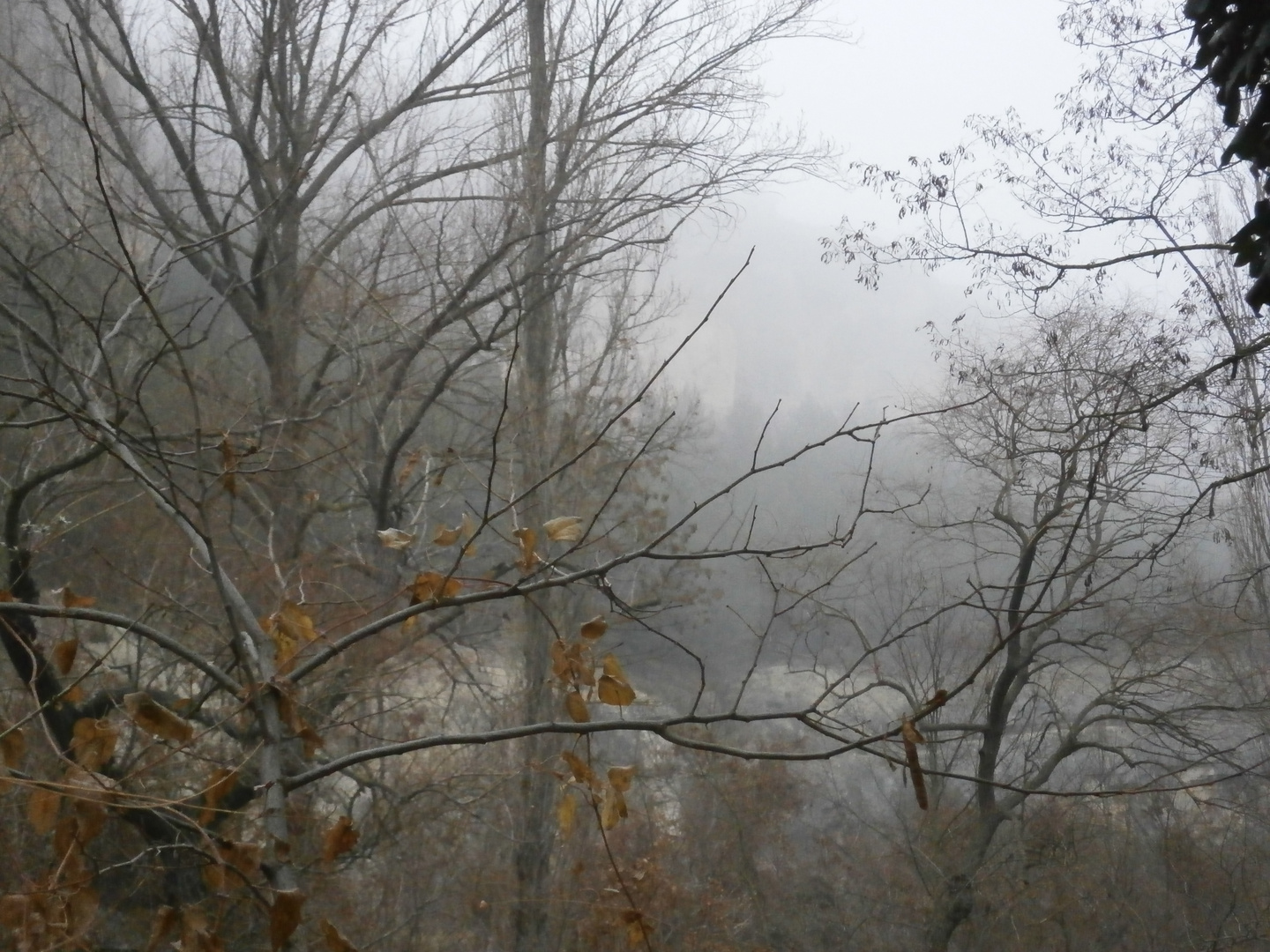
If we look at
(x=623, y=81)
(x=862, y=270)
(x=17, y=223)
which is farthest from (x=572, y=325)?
(x=17, y=223)

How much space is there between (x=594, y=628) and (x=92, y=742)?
38.6 inches

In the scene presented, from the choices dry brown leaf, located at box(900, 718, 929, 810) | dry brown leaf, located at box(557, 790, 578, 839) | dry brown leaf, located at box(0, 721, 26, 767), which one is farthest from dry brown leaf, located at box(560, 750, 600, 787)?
dry brown leaf, located at box(0, 721, 26, 767)

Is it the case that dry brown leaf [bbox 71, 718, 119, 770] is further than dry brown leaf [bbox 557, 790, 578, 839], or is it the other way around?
dry brown leaf [bbox 557, 790, 578, 839]

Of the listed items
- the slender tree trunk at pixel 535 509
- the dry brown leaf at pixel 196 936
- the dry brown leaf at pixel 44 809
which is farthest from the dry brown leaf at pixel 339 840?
the slender tree trunk at pixel 535 509

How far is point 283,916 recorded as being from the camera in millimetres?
1965

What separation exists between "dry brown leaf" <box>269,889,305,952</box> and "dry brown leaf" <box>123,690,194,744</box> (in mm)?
346

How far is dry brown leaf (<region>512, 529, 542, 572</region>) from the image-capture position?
7.30ft

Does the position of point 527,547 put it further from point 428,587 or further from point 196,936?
point 196,936

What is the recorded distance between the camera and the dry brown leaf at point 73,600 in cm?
228

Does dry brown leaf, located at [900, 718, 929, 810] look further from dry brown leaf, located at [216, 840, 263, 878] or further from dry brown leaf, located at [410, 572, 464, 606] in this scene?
dry brown leaf, located at [216, 840, 263, 878]

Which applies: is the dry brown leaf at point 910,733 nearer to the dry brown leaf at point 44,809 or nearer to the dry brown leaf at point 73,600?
the dry brown leaf at point 44,809

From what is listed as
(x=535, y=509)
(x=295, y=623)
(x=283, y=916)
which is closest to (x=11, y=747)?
(x=295, y=623)

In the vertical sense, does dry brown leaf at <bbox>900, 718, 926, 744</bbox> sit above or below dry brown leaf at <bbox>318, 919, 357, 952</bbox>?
above

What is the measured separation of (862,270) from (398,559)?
15.5 feet
